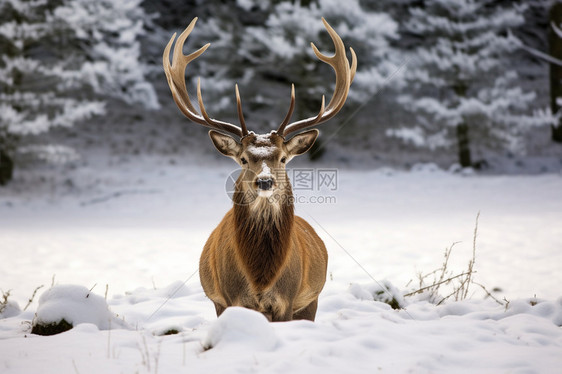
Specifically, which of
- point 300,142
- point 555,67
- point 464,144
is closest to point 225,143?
point 300,142

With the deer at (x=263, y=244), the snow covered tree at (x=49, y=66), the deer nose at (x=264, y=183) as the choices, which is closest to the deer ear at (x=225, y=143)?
the deer at (x=263, y=244)

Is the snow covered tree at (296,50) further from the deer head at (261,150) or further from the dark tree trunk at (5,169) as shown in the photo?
the deer head at (261,150)

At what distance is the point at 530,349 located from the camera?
10.6 feet

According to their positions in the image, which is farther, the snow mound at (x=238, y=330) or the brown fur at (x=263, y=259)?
the brown fur at (x=263, y=259)

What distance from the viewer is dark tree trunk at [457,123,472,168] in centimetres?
1525

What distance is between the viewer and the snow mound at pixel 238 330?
3.10 m

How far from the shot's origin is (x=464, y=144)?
15.4m

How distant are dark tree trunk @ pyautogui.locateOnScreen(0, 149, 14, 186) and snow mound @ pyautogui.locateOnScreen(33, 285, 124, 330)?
10.6 metres

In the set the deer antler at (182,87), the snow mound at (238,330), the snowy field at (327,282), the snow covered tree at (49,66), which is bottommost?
the snowy field at (327,282)

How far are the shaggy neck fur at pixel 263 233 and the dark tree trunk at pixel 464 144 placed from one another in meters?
12.5

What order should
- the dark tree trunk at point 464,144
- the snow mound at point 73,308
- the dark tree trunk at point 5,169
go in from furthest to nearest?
the dark tree trunk at point 464,144 → the dark tree trunk at point 5,169 → the snow mound at point 73,308

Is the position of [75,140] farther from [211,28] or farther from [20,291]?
[20,291]

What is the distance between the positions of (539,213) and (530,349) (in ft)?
25.7

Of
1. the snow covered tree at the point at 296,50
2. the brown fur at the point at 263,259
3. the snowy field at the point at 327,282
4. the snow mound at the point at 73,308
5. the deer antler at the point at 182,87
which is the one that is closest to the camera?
the snowy field at the point at 327,282
